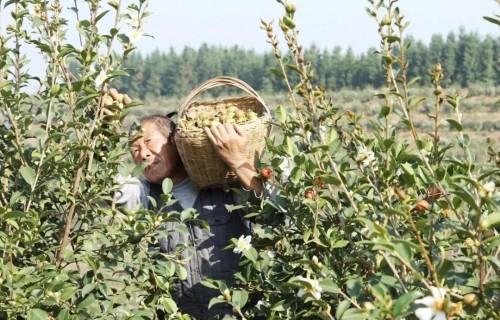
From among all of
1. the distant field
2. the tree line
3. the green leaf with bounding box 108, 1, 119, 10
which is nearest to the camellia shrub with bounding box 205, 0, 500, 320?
the green leaf with bounding box 108, 1, 119, 10

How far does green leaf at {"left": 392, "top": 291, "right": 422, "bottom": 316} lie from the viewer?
1347 mm

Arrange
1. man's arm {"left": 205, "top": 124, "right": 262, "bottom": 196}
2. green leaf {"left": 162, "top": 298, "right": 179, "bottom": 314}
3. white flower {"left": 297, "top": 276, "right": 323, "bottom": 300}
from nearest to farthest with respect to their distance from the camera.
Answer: white flower {"left": 297, "top": 276, "right": 323, "bottom": 300}
green leaf {"left": 162, "top": 298, "right": 179, "bottom": 314}
man's arm {"left": 205, "top": 124, "right": 262, "bottom": 196}

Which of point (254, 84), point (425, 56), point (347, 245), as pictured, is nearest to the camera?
point (347, 245)

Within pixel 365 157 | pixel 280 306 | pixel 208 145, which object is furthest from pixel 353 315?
pixel 208 145

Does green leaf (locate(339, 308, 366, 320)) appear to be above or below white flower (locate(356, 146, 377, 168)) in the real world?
below

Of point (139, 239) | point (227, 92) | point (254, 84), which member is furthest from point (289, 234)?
point (254, 84)

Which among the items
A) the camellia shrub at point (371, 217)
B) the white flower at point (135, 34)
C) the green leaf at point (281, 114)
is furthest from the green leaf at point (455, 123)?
the white flower at point (135, 34)

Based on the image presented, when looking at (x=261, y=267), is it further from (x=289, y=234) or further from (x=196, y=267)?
(x=196, y=267)

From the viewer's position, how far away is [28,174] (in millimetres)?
2201

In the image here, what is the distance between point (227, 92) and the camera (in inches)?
2344

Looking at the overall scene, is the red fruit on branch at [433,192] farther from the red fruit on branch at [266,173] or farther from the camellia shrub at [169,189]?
the red fruit on branch at [266,173]

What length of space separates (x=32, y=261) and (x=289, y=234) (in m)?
0.78

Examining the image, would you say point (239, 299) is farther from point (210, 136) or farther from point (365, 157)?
point (210, 136)

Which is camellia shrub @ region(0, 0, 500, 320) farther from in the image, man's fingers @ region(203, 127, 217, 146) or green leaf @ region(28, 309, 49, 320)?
man's fingers @ region(203, 127, 217, 146)
